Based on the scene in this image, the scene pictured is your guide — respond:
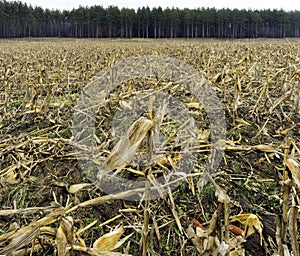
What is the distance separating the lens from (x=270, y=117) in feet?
10.5

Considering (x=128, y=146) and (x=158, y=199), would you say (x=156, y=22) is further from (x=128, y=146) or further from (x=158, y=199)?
(x=128, y=146)

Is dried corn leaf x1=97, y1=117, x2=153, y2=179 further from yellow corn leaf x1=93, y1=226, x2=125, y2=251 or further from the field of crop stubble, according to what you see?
yellow corn leaf x1=93, y1=226, x2=125, y2=251

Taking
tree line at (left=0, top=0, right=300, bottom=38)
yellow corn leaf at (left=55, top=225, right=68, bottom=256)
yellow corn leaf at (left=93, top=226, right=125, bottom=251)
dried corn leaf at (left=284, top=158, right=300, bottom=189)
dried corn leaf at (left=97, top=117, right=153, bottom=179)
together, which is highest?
tree line at (left=0, top=0, right=300, bottom=38)

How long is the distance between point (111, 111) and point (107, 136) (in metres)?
0.67

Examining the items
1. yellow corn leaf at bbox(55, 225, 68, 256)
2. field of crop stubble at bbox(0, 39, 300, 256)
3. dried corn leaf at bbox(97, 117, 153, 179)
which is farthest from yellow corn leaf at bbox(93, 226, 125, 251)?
dried corn leaf at bbox(97, 117, 153, 179)

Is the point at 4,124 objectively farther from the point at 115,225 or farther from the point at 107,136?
the point at 115,225

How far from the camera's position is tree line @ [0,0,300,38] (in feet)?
175

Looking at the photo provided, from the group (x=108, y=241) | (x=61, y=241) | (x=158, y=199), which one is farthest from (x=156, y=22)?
(x=61, y=241)

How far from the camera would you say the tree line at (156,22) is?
53438 millimetres

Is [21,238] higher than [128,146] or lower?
lower

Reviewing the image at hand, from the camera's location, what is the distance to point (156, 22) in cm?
5428

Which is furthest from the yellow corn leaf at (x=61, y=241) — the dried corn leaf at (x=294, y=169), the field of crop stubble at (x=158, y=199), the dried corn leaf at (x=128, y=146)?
the dried corn leaf at (x=294, y=169)

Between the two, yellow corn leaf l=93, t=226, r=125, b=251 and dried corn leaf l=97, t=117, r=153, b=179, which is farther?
yellow corn leaf l=93, t=226, r=125, b=251

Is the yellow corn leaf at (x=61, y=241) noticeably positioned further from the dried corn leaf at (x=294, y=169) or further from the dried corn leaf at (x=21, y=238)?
the dried corn leaf at (x=294, y=169)
